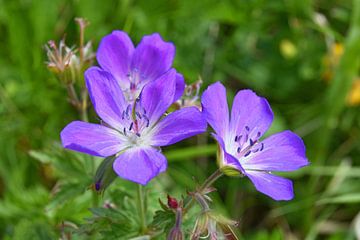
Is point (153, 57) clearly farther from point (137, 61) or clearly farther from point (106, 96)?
point (106, 96)

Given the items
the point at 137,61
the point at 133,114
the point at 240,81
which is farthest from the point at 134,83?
the point at 240,81

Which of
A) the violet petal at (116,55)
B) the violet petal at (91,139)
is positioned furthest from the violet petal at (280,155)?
the violet petal at (116,55)

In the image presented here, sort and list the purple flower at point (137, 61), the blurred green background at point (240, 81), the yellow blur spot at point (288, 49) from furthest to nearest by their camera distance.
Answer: the yellow blur spot at point (288, 49)
the blurred green background at point (240, 81)
the purple flower at point (137, 61)

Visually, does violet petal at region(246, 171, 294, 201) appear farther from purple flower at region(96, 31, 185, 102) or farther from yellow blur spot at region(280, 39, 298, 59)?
yellow blur spot at region(280, 39, 298, 59)

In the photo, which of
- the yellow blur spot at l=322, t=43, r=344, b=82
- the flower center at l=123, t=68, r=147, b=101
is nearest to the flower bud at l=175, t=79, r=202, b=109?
the flower center at l=123, t=68, r=147, b=101

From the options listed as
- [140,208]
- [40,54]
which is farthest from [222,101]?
[40,54]

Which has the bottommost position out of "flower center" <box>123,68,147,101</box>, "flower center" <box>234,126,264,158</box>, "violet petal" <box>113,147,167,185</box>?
"flower center" <box>234,126,264,158</box>

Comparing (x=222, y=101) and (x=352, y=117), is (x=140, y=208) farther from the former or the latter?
(x=352, y=117)

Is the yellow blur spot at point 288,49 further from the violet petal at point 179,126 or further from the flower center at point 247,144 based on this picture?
the violet petal at point 179,126
